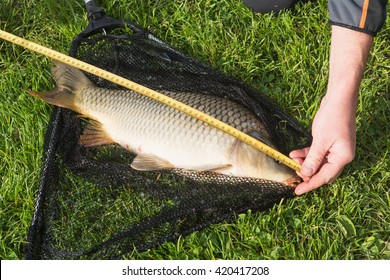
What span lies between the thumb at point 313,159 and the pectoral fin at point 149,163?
1.89 ft

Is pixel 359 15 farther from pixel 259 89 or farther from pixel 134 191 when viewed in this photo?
pixel 134 191

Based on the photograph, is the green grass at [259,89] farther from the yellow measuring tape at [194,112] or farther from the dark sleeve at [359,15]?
the dark sleeve at [359,15]

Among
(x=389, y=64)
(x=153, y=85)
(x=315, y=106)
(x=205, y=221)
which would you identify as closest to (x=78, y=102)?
(x=153, y=85)

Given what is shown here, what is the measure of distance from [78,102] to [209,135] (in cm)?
66

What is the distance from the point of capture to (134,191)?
95.0 inches

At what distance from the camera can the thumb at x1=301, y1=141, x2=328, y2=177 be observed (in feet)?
6.63

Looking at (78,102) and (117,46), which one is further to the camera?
(117,46)

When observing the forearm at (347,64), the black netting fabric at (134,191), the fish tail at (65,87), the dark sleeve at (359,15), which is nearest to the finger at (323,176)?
the black netting fabric at (134,191)

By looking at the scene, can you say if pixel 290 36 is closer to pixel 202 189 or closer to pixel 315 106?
pixel 315 106

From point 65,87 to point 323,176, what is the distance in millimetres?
1262

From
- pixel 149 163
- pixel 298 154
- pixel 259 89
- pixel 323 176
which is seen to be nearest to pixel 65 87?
pixel 149 163

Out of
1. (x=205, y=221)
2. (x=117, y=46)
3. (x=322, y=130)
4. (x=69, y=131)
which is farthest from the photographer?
(x=117, y=46)

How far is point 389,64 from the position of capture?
2.76m

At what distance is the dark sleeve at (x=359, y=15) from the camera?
202 cm
